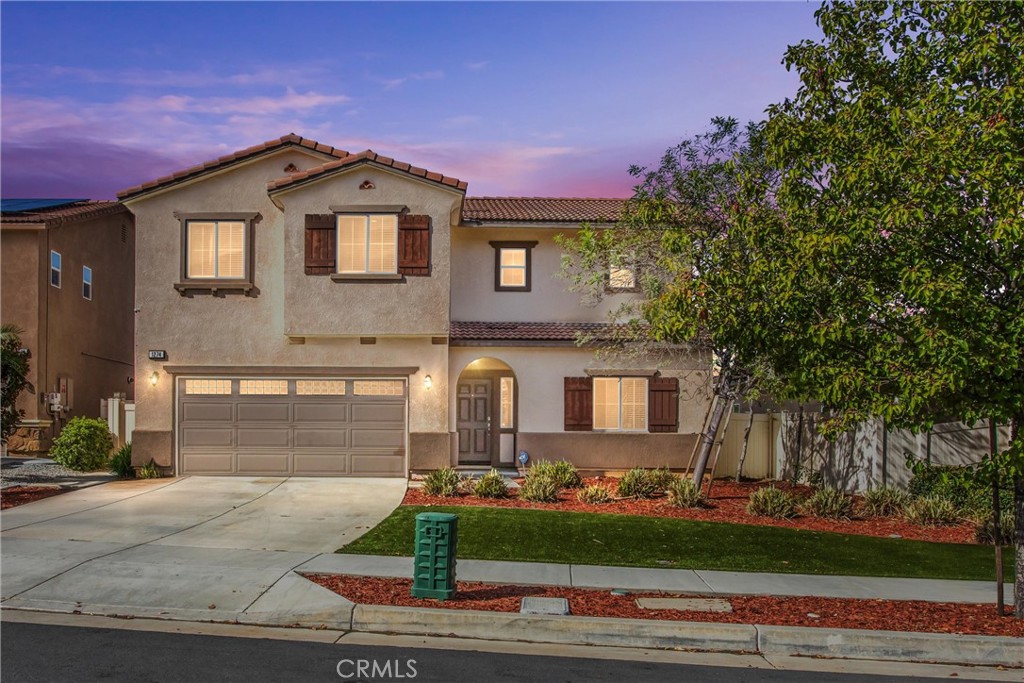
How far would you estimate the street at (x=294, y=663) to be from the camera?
280 inches

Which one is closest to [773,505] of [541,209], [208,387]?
[541,209]

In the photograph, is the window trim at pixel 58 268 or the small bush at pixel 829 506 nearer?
the small bush at pixel 829 506

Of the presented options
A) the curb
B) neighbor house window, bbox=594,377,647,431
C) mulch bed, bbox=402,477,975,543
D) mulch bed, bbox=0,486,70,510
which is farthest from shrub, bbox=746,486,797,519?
mulch bed, bbox=0,486,70,510

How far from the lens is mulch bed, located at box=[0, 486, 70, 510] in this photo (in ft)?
52.2

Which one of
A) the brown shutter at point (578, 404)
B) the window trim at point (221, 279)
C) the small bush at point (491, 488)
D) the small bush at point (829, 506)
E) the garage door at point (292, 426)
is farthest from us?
the brown shutter at point (578, 404)

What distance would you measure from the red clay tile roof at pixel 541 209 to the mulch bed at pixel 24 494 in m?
10.5

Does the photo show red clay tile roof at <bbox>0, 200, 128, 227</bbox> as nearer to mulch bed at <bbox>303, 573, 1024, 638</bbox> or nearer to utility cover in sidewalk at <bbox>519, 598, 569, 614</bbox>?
mulch bed at <bbox>303, 573, 1024, 638</bbox>

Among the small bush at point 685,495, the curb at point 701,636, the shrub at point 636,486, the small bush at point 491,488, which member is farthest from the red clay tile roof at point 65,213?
the curb at point 701,636

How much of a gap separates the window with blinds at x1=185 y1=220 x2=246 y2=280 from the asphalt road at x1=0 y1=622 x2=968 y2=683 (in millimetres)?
12581

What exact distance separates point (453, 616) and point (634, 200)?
A: 10.7m

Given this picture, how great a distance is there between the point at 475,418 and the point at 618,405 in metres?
3.79

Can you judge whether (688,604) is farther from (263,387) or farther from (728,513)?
(263,387)

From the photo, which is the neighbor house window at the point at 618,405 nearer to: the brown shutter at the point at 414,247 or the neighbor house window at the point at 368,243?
the brown shutter at the point at 414,247

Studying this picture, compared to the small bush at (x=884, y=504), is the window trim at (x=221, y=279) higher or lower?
higher
